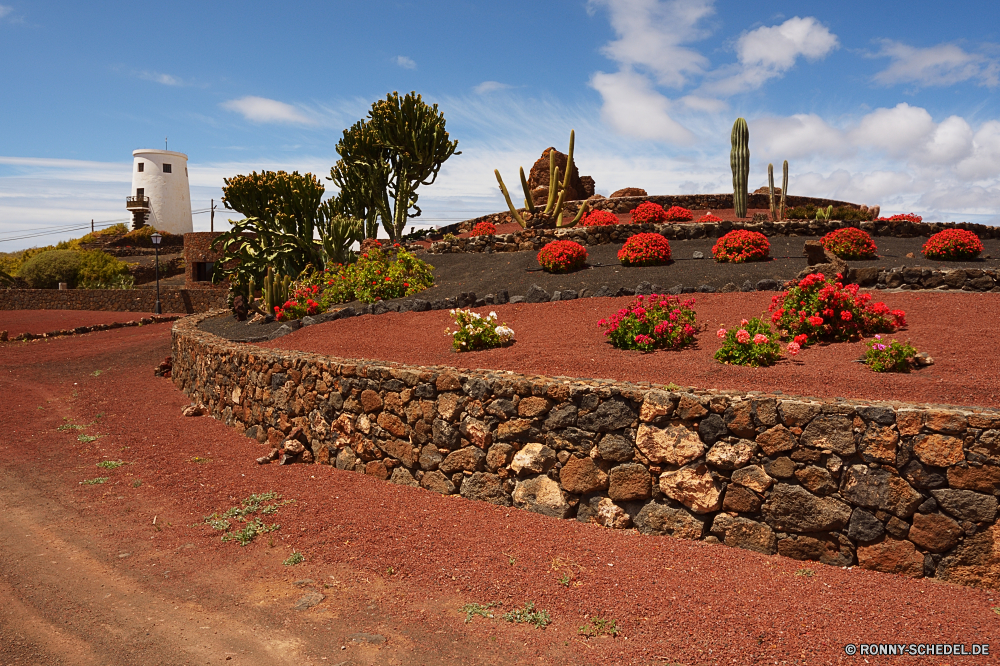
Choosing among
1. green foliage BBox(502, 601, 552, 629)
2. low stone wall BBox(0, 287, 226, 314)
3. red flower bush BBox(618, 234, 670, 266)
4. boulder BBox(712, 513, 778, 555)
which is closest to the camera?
green foliage BBox(502, 601, 552, 629)

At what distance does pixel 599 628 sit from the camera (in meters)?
4.38

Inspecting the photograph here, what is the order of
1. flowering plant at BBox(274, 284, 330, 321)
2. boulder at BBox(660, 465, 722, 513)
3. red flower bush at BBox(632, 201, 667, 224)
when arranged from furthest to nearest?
red flower bush at BBox(632, 201, 667, 224) < flowering plant at BBox(274, 284, 330, 321) < boulder at BBox(660, 465, 722, 513)

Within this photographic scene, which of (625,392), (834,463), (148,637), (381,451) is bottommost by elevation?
(148,637)

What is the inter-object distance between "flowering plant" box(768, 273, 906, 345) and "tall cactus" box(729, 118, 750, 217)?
17455mm

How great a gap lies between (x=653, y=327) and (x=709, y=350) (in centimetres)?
81

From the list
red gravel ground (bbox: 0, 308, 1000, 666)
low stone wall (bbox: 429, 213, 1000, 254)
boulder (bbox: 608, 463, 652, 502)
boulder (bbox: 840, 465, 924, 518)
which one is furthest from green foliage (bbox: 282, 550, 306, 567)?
low stone wall (bbox: 429, 213, 1000, 254)

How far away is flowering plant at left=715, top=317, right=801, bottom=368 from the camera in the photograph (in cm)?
756

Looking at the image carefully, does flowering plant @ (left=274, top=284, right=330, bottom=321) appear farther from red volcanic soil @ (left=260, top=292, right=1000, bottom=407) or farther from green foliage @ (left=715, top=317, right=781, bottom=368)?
green foliage @ (left=715, top=317, right=781, bottom=368)

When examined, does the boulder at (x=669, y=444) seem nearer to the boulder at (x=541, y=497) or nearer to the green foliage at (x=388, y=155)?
the boulder at (x=541, y=497)

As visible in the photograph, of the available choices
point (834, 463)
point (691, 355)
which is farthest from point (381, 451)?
point (834, 463)

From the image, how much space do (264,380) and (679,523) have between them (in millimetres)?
6264

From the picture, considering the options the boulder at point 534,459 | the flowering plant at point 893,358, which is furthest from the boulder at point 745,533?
the flowering plant at point 893,358

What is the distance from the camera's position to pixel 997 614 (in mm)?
4293

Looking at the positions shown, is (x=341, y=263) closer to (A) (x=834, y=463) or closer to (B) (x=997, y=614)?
(A) (x=834, y=463)
